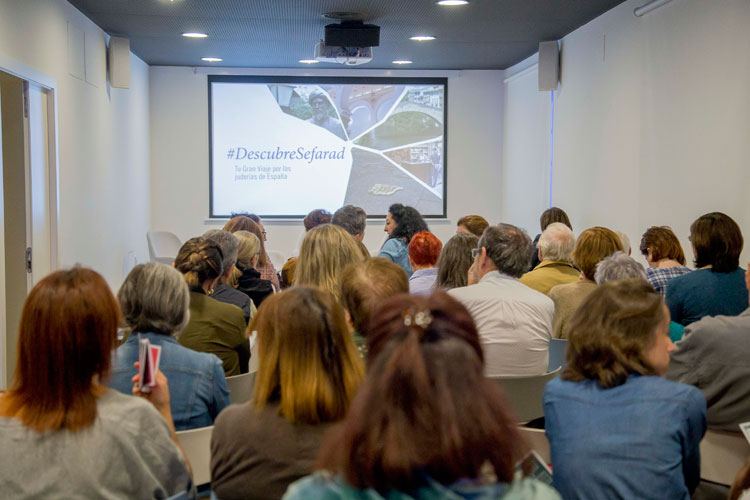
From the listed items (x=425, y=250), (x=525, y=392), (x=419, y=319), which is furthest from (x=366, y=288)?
(x=425, y=250)

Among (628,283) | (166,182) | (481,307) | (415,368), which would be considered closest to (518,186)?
(166,182)

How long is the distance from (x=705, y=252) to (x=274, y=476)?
2805 mm

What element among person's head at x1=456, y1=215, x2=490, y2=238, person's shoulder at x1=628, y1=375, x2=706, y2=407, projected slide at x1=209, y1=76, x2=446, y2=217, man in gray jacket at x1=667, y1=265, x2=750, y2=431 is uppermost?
projected slide at x1=209, y1=76, x2=446, y2=217

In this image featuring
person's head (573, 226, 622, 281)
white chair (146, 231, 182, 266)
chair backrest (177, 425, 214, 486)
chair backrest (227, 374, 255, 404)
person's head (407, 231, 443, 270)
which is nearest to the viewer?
chair backrest (177, 425, 214, 486)

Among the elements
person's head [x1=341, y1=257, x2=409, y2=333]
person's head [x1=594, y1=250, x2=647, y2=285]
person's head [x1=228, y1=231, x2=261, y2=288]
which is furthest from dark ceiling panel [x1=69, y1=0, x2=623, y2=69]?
person's head [x1=341, y1=257, x2=409, y2=333]

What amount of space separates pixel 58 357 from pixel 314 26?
20.6 ft

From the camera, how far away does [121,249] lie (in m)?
8.44

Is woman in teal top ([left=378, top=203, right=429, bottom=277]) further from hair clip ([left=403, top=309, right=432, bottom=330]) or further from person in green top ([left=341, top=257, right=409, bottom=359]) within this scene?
hair clip ([left=403, top=309, right=432, bottom=330])

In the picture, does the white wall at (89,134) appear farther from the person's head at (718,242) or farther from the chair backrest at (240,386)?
the person's head at (718,242)

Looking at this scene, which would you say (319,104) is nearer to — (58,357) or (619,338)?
(619,338)

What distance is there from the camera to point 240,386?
9.13 ft

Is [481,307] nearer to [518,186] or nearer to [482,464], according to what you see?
[482,464]

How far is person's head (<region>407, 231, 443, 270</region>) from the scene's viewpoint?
4.83m

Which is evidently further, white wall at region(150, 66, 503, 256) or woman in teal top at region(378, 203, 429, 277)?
white wall at region(150, 66, 503, 256)
